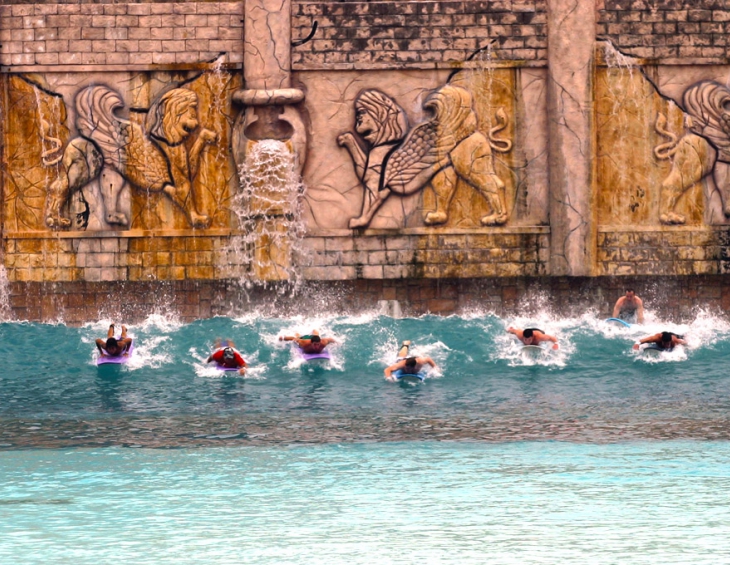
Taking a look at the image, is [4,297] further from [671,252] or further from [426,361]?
[671,252]

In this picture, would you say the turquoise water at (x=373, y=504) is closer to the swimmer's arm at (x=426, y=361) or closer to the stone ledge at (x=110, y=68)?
the swimmer's arm at (x=426, y=361)

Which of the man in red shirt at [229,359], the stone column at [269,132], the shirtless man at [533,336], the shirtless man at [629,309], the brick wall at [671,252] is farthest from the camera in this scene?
the brick wall at [671,252]

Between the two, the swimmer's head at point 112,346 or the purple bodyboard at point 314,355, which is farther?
the purple bodyboard at point 314,355

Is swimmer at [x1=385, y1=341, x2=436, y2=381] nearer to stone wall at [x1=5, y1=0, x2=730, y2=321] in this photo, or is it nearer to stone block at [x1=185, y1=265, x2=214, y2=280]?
stone wall at [x1=5, y1=0, x2=730, y2=321]

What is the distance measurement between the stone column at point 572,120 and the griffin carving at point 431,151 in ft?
3.44

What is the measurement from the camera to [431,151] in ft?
78.3

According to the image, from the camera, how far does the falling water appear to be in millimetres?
23531

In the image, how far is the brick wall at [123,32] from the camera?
23656mm

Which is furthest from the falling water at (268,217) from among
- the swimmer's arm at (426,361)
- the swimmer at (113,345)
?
the swimmer's arm at (426,361)

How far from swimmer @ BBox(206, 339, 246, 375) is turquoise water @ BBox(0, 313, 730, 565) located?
11.6 inches

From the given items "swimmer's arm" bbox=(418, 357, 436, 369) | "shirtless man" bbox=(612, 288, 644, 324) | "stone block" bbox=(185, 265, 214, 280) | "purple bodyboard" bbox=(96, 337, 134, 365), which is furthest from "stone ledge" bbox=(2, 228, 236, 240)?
"shirtless man" bbox=(612, 288, 644, 324)

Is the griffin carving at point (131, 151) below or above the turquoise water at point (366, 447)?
above

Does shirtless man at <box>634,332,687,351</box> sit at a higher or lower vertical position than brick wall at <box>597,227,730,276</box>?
lower

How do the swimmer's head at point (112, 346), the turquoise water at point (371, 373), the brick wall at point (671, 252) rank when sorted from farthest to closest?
the brick wall at point (671, 252) < the swimmer's head at point (112, 346) < the turquoise water at point (371, 373)
